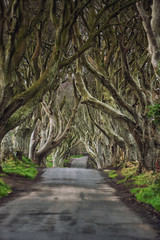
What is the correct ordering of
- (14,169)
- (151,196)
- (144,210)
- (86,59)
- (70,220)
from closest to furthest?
(70,220), (144,210), (151,196), (86,59), (14,169)

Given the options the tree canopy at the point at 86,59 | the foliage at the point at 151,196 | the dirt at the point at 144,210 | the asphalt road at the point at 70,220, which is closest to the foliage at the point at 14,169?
the tree canopy at the point at 86,59

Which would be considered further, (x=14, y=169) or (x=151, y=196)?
Result: (x=14, y=169)

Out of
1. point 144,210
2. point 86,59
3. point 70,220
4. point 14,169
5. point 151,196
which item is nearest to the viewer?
point 70,220

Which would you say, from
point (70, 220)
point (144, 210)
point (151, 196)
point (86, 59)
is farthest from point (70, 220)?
point (86, 59)

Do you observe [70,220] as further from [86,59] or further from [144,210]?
[86,59]

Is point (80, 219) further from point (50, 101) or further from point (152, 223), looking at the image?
point (50, 101)

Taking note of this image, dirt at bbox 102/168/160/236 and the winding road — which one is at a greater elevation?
the winding road

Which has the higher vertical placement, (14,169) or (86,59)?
(86,59)

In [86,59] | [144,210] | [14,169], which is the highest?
[86,59]

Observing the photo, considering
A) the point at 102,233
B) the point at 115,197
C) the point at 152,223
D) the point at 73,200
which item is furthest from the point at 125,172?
the point at 102,233

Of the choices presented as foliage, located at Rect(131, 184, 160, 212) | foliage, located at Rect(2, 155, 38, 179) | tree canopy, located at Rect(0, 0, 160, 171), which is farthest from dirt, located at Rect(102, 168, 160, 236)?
foliage, located at Rect(2, 155, 38, 179)

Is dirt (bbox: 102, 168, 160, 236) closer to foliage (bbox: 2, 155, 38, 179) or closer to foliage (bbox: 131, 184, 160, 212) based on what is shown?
foliage (bbox: 131, 184, 160, 212)

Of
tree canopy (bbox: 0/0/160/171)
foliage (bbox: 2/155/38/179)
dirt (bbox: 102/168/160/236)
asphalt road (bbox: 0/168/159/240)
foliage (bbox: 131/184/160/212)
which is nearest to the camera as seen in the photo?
asphalt road (bbox: 0/168/159/240)

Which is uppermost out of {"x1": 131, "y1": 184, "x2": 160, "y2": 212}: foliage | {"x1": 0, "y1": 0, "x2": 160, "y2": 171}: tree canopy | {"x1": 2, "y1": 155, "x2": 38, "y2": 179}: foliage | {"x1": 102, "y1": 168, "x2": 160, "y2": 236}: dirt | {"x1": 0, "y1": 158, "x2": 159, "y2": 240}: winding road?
{"x1": 0, "y1": 0, "x2": 160, "y2": 171}: tree canopy
